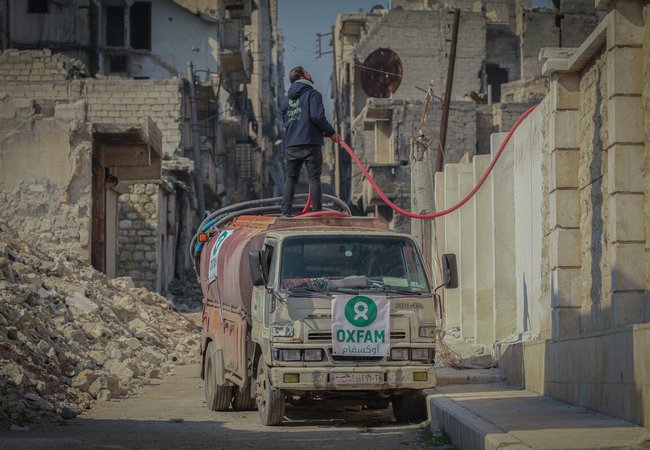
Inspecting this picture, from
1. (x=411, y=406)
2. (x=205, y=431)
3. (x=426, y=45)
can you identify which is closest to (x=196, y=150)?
(x=426, y=45)

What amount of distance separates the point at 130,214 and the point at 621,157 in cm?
2278

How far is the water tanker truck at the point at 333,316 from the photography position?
1165cm

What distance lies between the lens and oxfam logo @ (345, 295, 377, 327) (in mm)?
11633

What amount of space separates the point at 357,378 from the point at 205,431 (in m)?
1.68

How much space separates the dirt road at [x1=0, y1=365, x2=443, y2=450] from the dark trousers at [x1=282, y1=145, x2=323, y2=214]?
2605 mm

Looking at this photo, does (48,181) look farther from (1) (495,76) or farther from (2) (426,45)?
(1) (495,76)

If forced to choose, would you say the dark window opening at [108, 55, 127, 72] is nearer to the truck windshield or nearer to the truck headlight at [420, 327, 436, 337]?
the truck windshield

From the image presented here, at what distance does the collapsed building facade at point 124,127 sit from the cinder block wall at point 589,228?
11697 mm

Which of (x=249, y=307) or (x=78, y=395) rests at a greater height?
(x=249, y=307)

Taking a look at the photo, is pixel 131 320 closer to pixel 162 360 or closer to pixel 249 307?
pixel 162 360

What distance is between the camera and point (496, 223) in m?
18.0

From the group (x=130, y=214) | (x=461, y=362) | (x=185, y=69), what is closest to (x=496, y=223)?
(x=461, y=362)

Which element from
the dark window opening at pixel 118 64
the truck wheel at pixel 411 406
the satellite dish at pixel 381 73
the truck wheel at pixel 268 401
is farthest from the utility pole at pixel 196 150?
the truck wheel at pixel 411 406

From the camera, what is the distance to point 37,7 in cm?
4834
